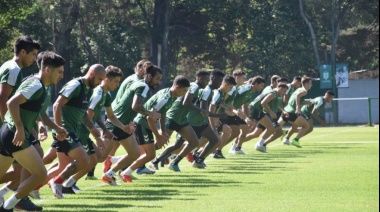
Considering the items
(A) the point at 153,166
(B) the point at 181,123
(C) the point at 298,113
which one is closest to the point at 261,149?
(C) the point at 298,113

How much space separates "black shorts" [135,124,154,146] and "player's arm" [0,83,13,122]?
245 inches

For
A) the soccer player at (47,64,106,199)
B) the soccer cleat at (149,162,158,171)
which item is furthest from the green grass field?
the soccer player at (47,64,106,199)

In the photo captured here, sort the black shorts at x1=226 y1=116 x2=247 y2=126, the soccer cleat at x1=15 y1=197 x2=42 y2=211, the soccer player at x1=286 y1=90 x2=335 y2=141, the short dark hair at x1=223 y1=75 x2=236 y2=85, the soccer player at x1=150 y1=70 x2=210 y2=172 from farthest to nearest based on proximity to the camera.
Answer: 1. the soccer player at x1=286 y1=90 x2=335 y2=141
2. the black shorts at x1=226 y1=116 x2=247 y2=126
3. the short dark hair at x1=223 y1=75 x2=236 y2=85
4. the soccer player at x1=150 y1=70 x2=210 y2=172
5. the soccer cleat at x1=15 y1=197 x2=42 y2=211

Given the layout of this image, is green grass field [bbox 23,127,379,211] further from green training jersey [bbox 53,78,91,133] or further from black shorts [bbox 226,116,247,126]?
black shorts [bbox 226,116,247,126]

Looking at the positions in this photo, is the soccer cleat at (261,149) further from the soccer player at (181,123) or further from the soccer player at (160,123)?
the soccer player at (160,123)

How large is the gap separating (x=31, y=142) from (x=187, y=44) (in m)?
55.4

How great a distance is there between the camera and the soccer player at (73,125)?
13.8m

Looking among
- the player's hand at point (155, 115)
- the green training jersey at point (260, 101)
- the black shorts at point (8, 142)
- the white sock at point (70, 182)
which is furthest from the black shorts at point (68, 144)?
the green training jersey at point (260, 101)

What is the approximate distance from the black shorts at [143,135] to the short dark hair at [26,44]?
20.3 ft

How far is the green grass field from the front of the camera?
12.9 metres

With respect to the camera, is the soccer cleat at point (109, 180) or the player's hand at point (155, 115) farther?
the player's hand at point (155, 115)

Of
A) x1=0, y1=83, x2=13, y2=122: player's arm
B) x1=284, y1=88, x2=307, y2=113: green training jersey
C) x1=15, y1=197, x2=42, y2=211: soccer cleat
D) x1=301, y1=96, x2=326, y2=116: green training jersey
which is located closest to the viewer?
x1=0, y1=83, x2=13, y2=122: player's arm

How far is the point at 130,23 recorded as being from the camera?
65688 millimetres

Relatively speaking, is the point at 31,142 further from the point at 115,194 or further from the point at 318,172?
the point at 318,172
